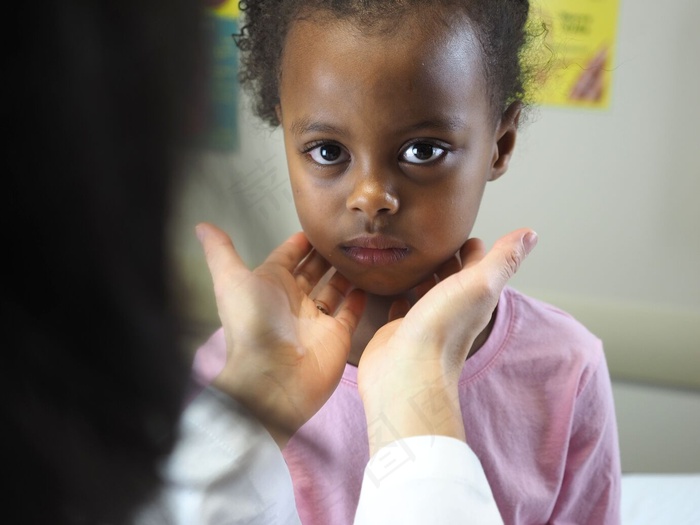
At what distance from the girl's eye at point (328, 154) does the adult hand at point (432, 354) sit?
0.46 ft

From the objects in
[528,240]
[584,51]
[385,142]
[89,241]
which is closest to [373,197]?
[385,142]

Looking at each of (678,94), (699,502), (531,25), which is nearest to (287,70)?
(531,25)

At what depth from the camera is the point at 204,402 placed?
49 cm

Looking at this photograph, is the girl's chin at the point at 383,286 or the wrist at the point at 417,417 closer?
the wrist at the point at 417,417

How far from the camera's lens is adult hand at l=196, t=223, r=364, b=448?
1.84ft

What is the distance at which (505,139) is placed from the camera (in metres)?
0.75

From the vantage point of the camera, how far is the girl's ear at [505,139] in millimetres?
731

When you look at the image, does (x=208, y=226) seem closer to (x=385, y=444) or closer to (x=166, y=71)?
(x=166, y=71)

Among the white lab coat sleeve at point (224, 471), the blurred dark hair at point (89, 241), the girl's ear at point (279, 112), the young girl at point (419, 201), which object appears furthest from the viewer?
the girl's ear at point (279, 112)

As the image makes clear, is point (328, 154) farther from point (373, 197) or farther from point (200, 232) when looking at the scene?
point (200, 232)

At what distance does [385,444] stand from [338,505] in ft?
0.63

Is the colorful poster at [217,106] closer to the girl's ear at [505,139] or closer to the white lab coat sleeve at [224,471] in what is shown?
the white lab coat sleeve at [224,471]

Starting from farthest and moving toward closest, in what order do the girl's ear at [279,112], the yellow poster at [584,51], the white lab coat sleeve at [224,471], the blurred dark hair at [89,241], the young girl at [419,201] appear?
the yellow poster at [584,51] < the girl's ear at [279,112] < the young girl at [419,201] < the white lab coat sleeve at [224,471] < the blurred dark hair at [89,241]

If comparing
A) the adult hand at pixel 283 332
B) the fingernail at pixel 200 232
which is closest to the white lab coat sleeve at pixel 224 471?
the adult hand at pixel 283 332
